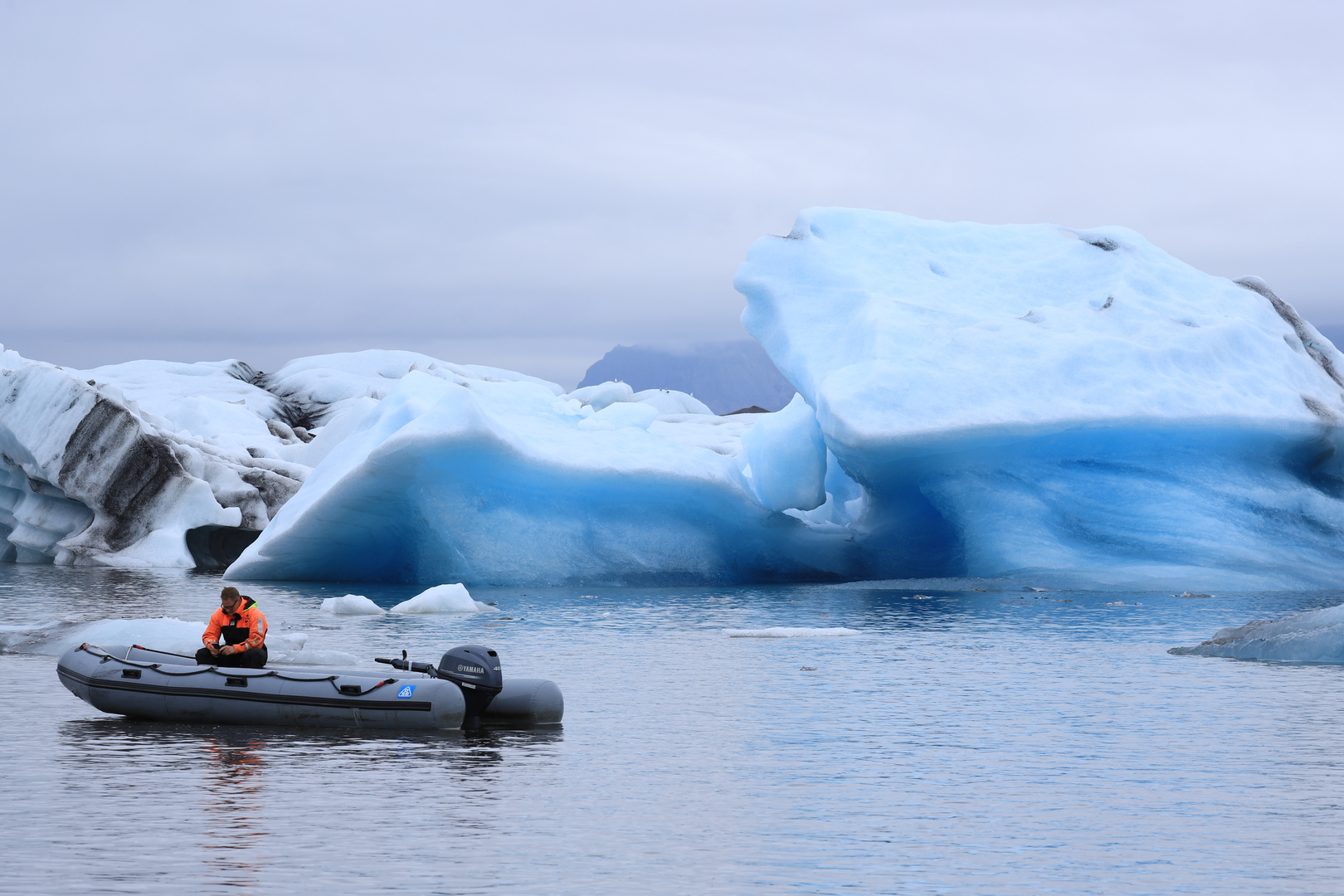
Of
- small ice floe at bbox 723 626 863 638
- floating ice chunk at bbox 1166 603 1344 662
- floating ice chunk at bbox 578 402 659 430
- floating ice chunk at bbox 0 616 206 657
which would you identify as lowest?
small ice floe at bbox 723 626 863 638

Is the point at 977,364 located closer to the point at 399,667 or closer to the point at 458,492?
the point at 458,492

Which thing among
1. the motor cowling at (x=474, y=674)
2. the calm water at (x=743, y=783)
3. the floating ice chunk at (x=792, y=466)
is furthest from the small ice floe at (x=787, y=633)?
the floating ice chunk at (x=792, y=466)

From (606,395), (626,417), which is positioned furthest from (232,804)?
(606,395)

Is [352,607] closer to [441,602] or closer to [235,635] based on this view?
[441,602]

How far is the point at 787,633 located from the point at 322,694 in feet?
24.3

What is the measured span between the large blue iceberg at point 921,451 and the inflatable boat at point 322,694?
32.8 feet

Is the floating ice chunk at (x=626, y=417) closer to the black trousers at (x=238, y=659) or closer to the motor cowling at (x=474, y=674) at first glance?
the black trousers at (x=238, y=659)

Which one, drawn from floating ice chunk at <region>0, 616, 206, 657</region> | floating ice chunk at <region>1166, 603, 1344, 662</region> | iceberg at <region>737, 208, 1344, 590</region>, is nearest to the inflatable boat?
floating ice chunk at <region>0, 616, 206, 657</region>

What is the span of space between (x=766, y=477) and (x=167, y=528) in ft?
43.9

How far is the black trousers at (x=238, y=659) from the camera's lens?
11.0 meters

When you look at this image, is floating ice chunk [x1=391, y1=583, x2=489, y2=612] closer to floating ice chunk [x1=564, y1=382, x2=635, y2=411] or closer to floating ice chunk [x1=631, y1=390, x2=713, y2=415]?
floating ice chunk [x1=564, y1=382, x2=635, y2=411]

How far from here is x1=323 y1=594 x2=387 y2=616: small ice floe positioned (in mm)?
18859

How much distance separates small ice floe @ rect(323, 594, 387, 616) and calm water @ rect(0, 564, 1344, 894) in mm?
3661

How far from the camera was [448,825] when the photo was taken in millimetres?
7457
